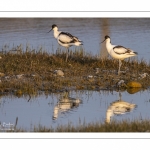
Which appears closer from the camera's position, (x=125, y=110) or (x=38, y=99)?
(x=125, y=110)

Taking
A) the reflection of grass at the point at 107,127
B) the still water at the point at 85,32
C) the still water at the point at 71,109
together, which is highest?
the still water at the point at 85,32

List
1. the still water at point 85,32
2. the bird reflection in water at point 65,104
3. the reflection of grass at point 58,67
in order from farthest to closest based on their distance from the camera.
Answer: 1. the still water at point 85,32
2. the reflection of grass at point 58,67
3. the bird reflection in water at point 65,104

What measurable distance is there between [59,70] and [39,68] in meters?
0.67

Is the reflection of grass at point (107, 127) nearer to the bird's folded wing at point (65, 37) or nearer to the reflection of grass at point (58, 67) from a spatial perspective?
the reflection of grass at point (58, 67)

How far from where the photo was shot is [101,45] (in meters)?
22.1

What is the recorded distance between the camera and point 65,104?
1377cm

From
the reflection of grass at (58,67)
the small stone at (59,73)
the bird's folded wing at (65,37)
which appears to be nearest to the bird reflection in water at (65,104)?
the reflection of grass at (58,67)

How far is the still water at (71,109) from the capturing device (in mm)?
12195

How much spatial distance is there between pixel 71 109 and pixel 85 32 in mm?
12902

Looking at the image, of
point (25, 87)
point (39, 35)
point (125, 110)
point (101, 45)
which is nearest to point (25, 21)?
point (39, 35)

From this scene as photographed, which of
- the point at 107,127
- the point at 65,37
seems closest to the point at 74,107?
the point at 107,127

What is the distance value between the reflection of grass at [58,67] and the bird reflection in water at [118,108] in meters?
1.38

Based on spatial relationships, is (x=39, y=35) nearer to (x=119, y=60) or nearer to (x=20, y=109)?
(x=119, y=60)
